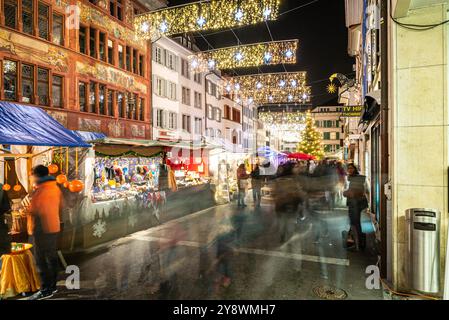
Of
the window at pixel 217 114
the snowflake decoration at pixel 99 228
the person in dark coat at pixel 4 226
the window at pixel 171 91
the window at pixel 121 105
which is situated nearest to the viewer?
the person in dark coat at pixel 4 226

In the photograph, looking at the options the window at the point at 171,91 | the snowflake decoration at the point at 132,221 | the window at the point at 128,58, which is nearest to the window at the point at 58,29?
the window at the point at 128,58

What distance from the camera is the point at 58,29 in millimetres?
16344

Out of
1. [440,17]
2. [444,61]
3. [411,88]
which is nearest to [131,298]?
[411,88]

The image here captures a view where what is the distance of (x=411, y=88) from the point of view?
5.33 meters

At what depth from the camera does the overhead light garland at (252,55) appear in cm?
1453

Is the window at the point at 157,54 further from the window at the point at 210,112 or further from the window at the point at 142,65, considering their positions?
the window at the point at 210,112

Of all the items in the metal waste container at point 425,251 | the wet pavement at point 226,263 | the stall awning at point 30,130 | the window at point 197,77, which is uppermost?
the window at point 197,77

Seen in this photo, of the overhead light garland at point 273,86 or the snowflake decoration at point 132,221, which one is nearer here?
the snowflake decoration at point 132,221

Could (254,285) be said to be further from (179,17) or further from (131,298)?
(179,17)

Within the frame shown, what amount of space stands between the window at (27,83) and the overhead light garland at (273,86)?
38.0 feet

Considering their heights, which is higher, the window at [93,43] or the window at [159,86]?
the window at [93,43]

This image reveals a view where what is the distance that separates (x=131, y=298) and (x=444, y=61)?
22.2 ft

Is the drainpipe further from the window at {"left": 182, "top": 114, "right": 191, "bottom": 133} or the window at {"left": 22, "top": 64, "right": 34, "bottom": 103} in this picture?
the window at {"left": 182, "top": 114, "right": 191, "bottom": 133}
